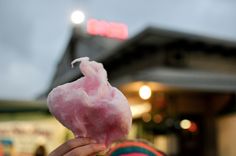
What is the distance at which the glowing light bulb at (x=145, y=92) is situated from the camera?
49.9ft

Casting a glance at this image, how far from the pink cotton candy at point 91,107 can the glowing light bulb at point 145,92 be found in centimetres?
1331

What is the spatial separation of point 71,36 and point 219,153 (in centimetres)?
1560

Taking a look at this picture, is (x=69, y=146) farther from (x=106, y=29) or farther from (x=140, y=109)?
(x=106, y=29)

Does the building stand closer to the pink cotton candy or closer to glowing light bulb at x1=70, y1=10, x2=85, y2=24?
glowing light bulb at x1=70, y1=10, x2=85, y2=24

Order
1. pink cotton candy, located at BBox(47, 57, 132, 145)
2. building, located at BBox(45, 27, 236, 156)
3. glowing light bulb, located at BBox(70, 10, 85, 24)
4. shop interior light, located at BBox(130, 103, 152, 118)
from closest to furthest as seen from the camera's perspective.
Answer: pink cotton candy, located at BBox(47, 57, 132, 145) → shop interior light, located at BBox(130, 103, 152, 118) → building, located at BBox(45, 27, 236, 156) → glowing light bulb, located at BBox(70, 10, 85, 24)

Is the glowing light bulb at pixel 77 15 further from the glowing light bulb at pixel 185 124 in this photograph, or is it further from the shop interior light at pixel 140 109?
the shop interior light at pixel 140 109

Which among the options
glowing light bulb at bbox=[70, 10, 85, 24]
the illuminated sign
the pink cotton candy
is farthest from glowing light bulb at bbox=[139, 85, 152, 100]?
the illuminated sign

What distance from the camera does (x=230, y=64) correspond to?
21094 mm

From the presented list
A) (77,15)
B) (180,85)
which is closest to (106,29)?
(77,15)

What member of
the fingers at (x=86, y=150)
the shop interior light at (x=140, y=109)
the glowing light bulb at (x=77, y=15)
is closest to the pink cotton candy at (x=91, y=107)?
the fingers at (x=86, y=150)

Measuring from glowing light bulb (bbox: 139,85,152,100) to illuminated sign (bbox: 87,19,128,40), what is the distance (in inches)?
665

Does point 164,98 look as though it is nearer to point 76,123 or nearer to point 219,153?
point 219,153

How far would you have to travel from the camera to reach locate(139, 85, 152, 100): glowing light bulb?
15.2m

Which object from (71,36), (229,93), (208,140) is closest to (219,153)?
(208,140)
